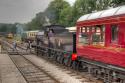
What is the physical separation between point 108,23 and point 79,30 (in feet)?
13.8

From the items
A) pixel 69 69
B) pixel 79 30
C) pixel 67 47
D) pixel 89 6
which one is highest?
pixel 89 6

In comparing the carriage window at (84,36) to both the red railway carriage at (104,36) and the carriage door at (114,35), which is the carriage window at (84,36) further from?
the carriage door at (114,35)

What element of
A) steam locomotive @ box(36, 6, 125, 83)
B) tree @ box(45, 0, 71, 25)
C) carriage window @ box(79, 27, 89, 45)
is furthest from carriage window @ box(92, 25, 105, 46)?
tree @ box(45, 0, 71, 25)

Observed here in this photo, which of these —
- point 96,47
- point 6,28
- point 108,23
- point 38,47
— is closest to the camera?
point 108,23

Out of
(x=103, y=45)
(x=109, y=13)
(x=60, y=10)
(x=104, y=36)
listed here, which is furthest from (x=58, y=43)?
(x=60, y=10)

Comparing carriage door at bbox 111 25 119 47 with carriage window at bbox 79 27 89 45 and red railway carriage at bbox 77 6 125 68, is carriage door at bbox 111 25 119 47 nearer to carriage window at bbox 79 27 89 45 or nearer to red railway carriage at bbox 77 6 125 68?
red railway carriage at bbox 77 6 125 68

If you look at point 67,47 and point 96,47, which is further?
point 67,47

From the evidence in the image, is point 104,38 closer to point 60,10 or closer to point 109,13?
point 109,13

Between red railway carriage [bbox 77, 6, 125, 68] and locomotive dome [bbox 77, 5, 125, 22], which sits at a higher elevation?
locomotive dome [bbox 77, 5, 125, 22]

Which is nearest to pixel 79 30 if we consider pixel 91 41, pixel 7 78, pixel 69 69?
pixel 91 41

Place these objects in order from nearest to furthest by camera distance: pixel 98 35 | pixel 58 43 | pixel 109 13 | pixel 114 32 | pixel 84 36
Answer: pixel 114 32, pixel 109 13, pixel 98 35, pixel 84 36, pixel 58 43

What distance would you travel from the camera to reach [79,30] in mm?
17141

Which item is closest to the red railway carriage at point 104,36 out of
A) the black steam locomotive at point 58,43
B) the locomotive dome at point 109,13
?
the locomotive dome at point 109,13

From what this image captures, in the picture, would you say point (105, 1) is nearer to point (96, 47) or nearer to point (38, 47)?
point (38, 47)
